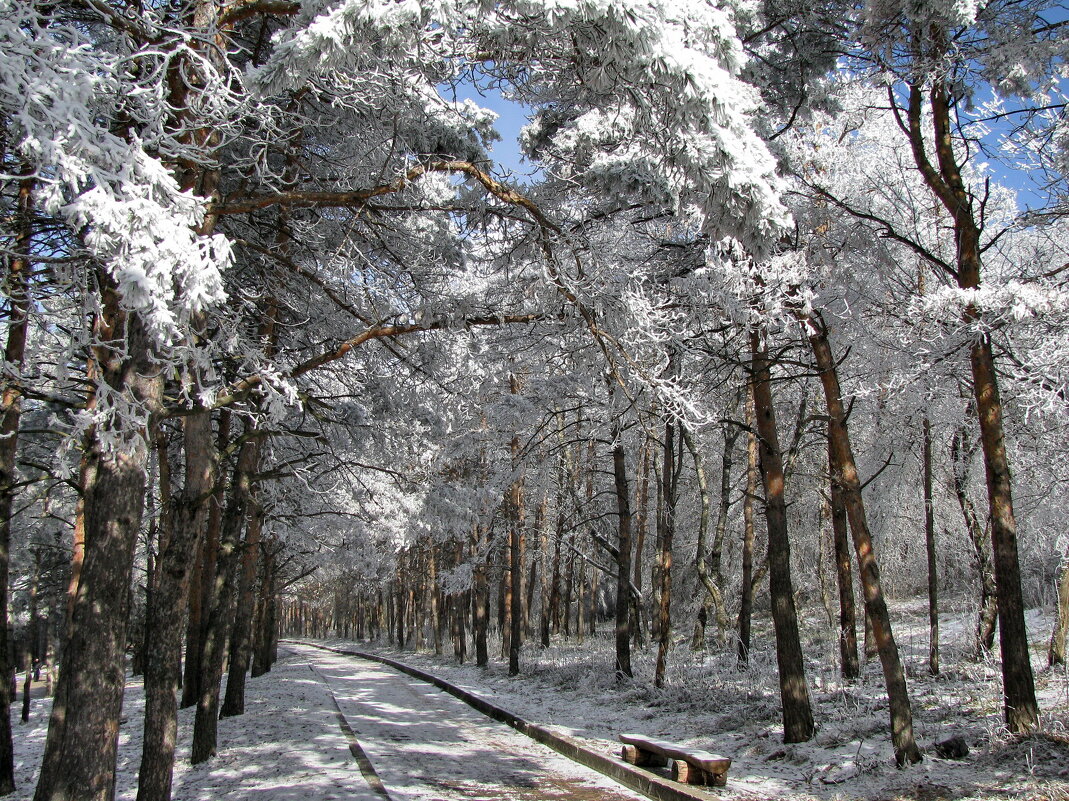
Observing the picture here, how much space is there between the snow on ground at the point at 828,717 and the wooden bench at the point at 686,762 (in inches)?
8.6

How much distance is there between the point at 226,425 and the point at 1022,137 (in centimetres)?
1207

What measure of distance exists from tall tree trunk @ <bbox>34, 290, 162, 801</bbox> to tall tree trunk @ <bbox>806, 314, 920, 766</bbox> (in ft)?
21.4

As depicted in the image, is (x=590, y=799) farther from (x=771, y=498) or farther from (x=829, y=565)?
(x=829, y=565)

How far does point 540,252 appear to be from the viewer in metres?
6.59

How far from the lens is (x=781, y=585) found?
949cm

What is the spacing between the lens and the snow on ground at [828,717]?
6.74m

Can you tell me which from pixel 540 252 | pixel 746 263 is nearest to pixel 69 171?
pixel 540 252

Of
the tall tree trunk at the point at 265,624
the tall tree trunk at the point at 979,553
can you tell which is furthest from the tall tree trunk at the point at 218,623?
the tall tree trunk at the point at 265,624

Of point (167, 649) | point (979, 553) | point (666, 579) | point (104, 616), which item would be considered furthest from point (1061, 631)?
point (104, 616)

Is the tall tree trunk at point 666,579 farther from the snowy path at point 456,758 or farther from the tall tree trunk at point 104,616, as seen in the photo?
the tall tree trunk at point 104,616

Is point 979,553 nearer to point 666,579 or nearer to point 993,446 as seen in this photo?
point 666,579

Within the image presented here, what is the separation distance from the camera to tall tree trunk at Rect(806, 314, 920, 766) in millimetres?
7391

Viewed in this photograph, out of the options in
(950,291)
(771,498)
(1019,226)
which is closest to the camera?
(950,291)

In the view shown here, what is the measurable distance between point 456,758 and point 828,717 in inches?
201
